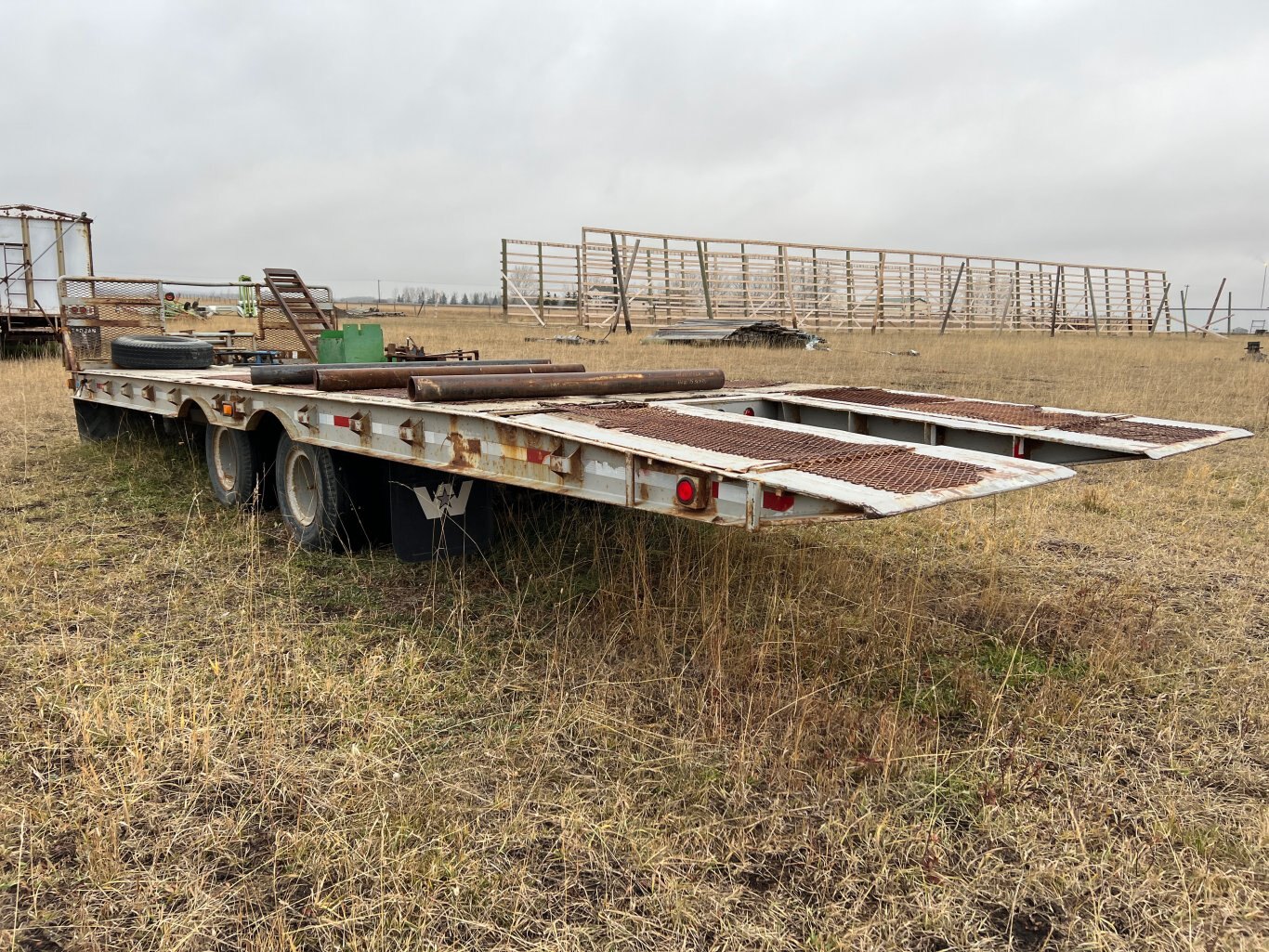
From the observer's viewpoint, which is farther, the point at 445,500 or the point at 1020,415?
the point at 445,500

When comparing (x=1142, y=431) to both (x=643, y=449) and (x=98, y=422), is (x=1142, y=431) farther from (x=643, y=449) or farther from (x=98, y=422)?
(x=98, y=422)

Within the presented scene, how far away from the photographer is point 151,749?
2.86m

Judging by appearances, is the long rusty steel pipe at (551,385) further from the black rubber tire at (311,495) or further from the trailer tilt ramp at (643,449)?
the black rubber tire at (311,495)

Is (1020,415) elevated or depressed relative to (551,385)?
depressed

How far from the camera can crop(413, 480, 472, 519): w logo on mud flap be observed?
4.54 m

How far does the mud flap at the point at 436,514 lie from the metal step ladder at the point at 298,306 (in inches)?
163

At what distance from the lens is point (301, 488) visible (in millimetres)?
5211

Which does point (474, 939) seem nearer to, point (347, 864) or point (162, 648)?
point (347, 864)

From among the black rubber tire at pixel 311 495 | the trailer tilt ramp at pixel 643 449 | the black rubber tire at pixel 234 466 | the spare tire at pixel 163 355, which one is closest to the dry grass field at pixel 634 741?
the black rubber tire at pixel 311 495

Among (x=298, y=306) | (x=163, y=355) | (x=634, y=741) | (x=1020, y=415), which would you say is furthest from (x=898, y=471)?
(x=298, y=306)

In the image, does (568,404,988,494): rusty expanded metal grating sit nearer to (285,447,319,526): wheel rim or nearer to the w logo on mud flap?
the w logo on mud flap

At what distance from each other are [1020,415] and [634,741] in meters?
2.69

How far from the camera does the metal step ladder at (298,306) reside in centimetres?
817

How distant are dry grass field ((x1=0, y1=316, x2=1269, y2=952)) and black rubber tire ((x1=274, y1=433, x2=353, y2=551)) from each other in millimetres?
143
